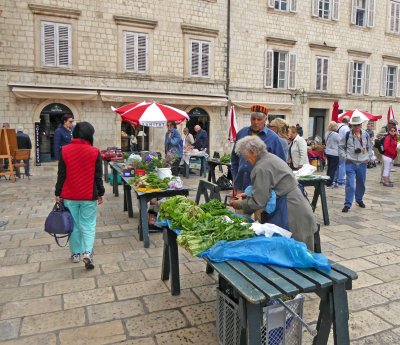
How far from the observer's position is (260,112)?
4.60 meters

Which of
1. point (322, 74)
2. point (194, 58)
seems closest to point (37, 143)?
point (194, 58)

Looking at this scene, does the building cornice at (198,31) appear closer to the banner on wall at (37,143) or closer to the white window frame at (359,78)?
the banner on wall at (37,143)

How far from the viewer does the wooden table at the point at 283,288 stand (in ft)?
7.19

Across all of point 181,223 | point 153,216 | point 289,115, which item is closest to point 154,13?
point 289,115

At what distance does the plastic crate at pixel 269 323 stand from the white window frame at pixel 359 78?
20.3m

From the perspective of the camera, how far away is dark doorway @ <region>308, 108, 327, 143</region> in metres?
20.5

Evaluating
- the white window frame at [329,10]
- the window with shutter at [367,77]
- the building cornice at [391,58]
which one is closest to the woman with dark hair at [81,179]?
the white window frame at [329,10]

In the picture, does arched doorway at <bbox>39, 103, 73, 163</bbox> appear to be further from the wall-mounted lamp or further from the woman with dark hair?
the woman with dark hair

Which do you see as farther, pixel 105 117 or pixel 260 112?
pixel 105 117

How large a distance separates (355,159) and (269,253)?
5287 mm

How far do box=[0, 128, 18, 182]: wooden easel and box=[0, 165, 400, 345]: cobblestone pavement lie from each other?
4.90 meters

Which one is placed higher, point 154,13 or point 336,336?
point 154,13

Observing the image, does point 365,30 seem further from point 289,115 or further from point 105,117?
point 105,117

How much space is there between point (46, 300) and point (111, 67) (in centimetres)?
1299
